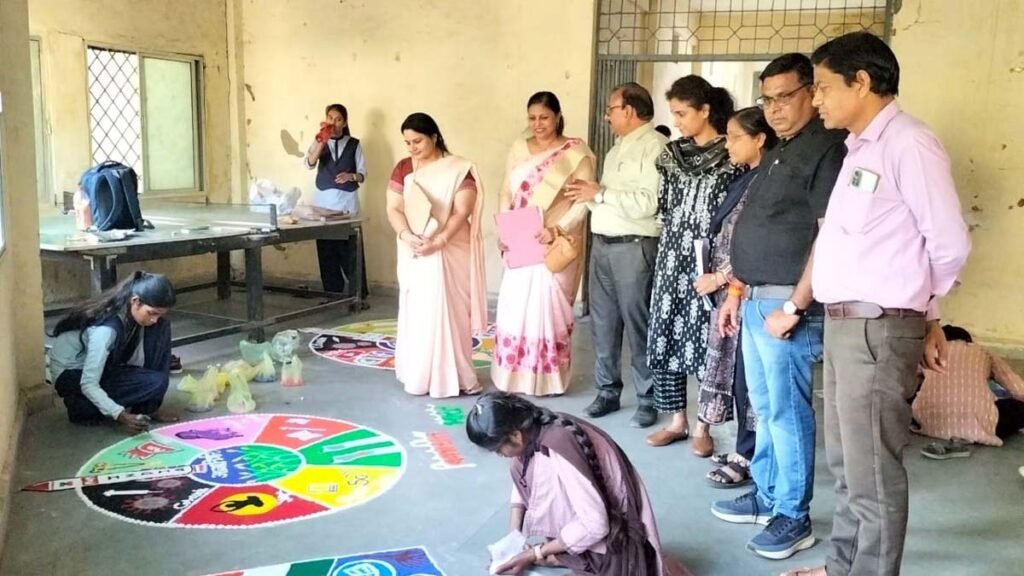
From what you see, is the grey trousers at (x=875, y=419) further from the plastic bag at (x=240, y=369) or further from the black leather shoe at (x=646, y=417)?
the plastic bag at (x=240, y=369)

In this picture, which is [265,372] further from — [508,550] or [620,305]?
[508,550]

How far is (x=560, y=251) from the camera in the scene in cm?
423

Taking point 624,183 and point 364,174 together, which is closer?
point 624,183

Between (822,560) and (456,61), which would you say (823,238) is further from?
(456,61)

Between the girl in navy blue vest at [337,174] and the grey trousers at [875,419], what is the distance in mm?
4842

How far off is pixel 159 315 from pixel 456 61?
3.67 m

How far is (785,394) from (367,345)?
3389 mm

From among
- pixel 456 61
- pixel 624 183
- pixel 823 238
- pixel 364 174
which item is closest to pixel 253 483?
pixel 624 183

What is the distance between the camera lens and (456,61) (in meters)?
6.78

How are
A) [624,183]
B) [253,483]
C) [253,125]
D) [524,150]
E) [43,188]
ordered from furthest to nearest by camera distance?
[253,125], [43,188], [524,150], [624,183], [253,483]

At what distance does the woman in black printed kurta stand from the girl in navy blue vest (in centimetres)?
343

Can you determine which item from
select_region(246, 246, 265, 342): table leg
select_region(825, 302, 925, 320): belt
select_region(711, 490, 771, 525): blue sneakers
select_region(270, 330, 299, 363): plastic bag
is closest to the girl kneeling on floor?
select_region(270, 330, 299, 363): plastic bag

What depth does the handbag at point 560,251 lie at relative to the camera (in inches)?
167

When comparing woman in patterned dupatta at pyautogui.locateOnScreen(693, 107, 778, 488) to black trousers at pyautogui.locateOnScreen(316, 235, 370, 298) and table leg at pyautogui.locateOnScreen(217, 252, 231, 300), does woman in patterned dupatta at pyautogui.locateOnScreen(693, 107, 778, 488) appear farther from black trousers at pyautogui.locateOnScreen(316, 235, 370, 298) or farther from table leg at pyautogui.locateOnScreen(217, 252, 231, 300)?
table leg at pyautogui.locateOnScreen(217, 252, 231, 300)
